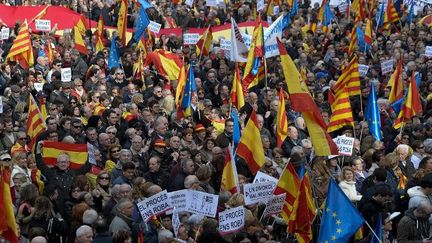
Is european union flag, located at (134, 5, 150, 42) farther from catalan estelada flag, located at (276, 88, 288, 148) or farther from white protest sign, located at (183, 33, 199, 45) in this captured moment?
catalan estelada flag, located at (276, 88, 288, 148)

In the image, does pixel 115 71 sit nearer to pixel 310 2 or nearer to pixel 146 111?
pixel 146 111

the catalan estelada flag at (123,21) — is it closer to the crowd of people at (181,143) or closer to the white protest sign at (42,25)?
the crowd of people at (181,143)

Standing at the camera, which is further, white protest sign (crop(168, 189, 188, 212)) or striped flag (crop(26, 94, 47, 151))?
striped flag (crop(26, 94, 47, 151))

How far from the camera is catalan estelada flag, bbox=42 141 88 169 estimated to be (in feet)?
49.8

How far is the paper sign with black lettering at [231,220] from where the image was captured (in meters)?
12.0

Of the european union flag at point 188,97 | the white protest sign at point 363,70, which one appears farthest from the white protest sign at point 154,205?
the white protest sign at point 363,70

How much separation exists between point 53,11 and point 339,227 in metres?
17.3

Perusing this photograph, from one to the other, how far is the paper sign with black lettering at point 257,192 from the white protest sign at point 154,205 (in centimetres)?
106

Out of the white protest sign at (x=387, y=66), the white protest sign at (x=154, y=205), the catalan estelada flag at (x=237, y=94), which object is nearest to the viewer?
the white protest sign at (x=154, y=205)

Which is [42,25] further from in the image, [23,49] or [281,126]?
[281,126]

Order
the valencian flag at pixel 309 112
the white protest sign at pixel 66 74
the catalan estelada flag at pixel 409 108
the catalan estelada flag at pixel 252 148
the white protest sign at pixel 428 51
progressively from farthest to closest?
the white protest sign at pixel 428 51
the white protest sign at pixel 66 74
the catalan estelada flag at pixel 409 108
the catalan estelada flag at pixel 252 148
the valencian flag at pixel 309 112

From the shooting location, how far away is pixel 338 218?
39.5 feet

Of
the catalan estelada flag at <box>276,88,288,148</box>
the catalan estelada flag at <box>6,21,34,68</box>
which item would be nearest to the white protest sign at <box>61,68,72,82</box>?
the catalan estelada flag at <box>6,21,34,68</box>

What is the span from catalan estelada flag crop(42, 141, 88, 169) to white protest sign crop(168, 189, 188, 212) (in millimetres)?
3002
